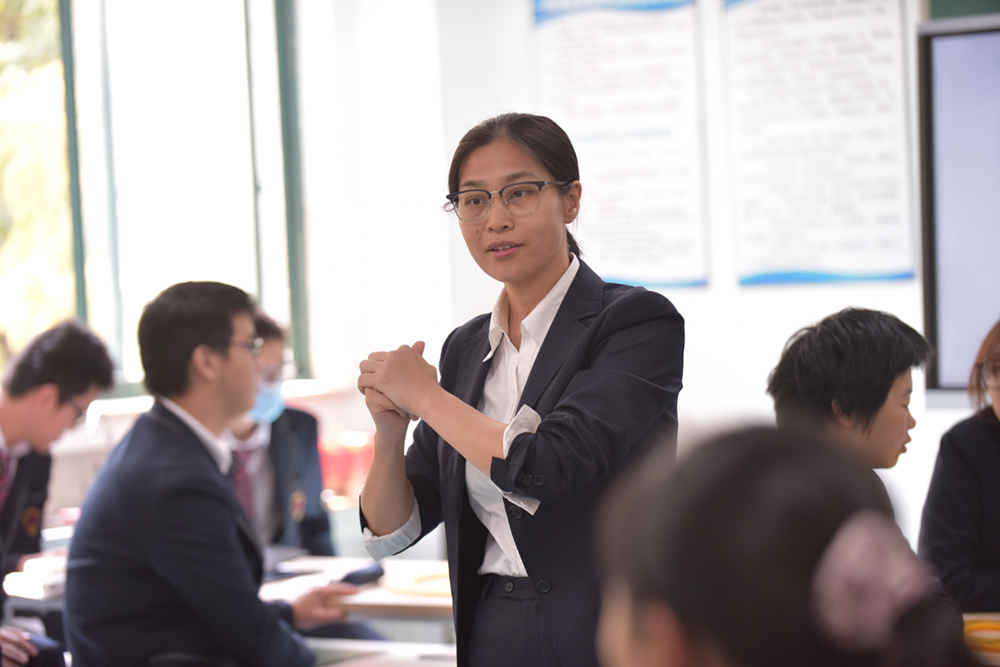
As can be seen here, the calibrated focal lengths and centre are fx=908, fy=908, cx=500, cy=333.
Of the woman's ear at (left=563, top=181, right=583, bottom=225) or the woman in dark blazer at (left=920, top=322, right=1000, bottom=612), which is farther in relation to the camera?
the woman in dark blazer at (left=920, top=322, right=1000, bottom=612)

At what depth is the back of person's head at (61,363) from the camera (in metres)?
3.14

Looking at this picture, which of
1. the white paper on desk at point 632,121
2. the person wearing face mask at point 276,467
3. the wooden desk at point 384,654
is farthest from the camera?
the white paper on desk at point 632,121

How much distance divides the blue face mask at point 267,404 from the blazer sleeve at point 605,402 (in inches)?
95.3

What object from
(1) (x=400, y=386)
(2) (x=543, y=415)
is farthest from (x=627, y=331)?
(1) (x=400, y=386)

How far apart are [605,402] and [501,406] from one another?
0.81 feet

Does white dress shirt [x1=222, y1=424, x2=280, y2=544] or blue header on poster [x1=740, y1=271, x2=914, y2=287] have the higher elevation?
blue header on poster [x1=740, y1=271, x2=914, y2=287]

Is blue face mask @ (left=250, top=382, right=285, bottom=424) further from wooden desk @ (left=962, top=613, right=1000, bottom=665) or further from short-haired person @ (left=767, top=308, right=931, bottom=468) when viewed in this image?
wooden desk @ (left=962, top=613, right=1000, bottom=665)

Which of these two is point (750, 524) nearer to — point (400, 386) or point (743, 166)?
point (400, 386)

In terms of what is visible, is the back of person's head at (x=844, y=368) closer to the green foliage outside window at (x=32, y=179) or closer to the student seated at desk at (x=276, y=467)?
the student seated at desk at (x=276, y=467)

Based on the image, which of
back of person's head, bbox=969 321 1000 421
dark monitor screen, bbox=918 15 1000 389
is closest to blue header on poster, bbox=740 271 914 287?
dark monitor screen, bbox=918 15 1000 389

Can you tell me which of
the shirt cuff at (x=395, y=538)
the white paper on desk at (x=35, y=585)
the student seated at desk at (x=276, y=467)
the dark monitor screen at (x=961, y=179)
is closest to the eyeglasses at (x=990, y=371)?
the dark monitor screen at (x=961, y=179)

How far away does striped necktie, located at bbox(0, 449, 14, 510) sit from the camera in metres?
3.10

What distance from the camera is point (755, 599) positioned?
1.69ft

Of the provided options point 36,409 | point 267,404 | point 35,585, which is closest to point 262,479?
point 267,404
